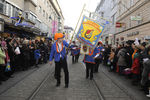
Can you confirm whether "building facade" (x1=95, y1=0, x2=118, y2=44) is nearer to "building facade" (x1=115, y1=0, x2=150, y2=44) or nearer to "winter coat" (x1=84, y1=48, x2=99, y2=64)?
"building facade" (x1=115, y1=0, x2=150, y2=44)

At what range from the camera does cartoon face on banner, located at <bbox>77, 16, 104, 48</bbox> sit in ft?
19.6

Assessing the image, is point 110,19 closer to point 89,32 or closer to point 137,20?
point 137,20

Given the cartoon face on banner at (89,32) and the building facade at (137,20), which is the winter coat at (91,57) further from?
the building facade at (137,20)

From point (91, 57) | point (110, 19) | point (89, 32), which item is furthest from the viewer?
point (110, 19)

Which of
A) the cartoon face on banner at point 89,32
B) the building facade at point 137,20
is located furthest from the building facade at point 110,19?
the cartoon face on banner at point 89,32

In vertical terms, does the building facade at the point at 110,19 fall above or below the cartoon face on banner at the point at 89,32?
above

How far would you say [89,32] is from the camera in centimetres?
603

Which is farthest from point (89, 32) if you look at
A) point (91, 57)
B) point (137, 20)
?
point (137, 20)

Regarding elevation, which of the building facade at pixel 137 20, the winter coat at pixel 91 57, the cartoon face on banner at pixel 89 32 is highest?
the building facade at pixel 137 20

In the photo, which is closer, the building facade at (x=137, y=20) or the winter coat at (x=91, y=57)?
the winter coat at (x=91, y=57)

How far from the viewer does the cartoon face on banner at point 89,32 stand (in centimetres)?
598

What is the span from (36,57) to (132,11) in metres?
14.8

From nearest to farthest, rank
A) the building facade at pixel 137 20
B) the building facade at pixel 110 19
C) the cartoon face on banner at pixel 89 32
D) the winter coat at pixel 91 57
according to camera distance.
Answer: the cartoon face on banner at pixel 89 32, the winter coat at pixel 91 57, the building facade at pixel 137 20, the building facade at pixel 110 19

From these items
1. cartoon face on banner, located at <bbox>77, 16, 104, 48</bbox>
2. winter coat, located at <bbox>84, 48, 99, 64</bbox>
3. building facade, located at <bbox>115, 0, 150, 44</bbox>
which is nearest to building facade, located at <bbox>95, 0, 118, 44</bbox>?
building facade, located at <bbox>115, 0, 150, 44</bbox>
